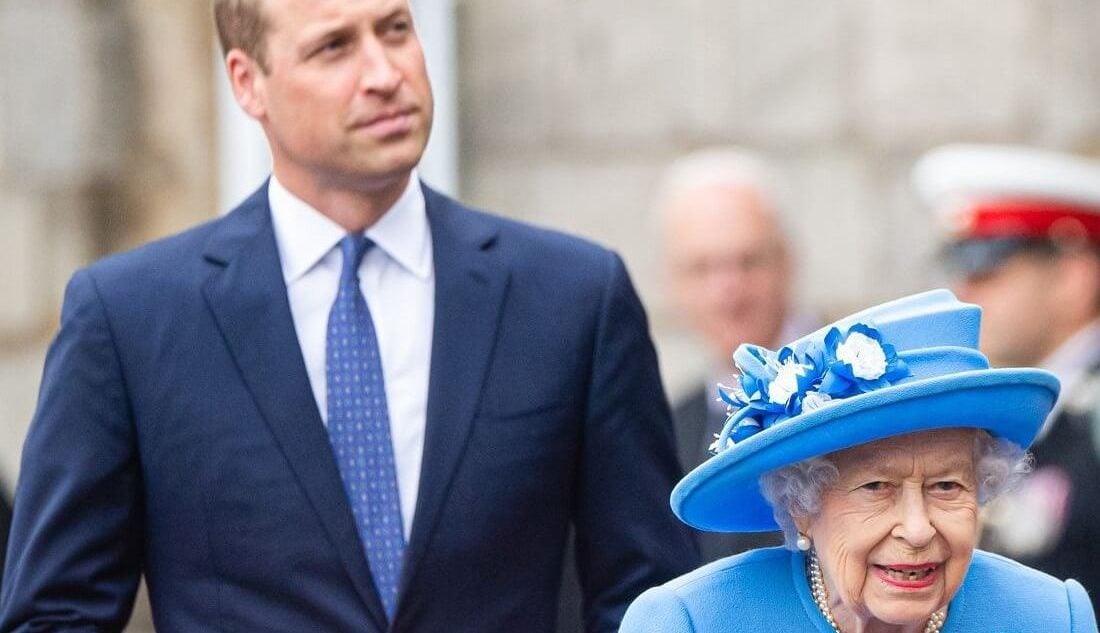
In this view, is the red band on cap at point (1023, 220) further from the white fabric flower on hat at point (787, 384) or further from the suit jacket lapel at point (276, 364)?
the white fabric flower on hat at point (787, 384)

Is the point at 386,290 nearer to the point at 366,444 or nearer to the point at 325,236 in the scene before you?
the point at 325,236

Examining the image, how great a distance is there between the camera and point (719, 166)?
6805mm

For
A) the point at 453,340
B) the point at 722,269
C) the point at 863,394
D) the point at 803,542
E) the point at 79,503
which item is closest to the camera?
the point at 863,394

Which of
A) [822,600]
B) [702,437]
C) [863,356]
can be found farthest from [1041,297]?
[863,356]

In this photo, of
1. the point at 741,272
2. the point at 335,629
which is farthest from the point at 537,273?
the point at 741,272

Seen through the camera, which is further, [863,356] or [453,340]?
[453,340]

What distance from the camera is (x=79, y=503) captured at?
4.21m

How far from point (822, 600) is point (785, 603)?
5 cm

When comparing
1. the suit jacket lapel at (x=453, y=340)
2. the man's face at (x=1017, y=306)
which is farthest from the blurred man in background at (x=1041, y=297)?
the suit jacket lapel at (x=453, y=340)

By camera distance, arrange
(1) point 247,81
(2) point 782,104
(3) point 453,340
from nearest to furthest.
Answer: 1. (3) point 453,340
2. (1) point 247,81
3. (2) point 782,104

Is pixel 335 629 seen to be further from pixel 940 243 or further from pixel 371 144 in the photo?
pixel 940 243

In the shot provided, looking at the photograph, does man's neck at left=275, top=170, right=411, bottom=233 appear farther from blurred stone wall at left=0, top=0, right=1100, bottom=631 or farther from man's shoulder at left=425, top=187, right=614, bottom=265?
blurred stone wall at left=0, top=0, right=1100, bottom=631

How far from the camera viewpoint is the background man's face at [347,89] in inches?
168

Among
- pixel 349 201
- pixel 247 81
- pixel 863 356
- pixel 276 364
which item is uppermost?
pixel 247 81
